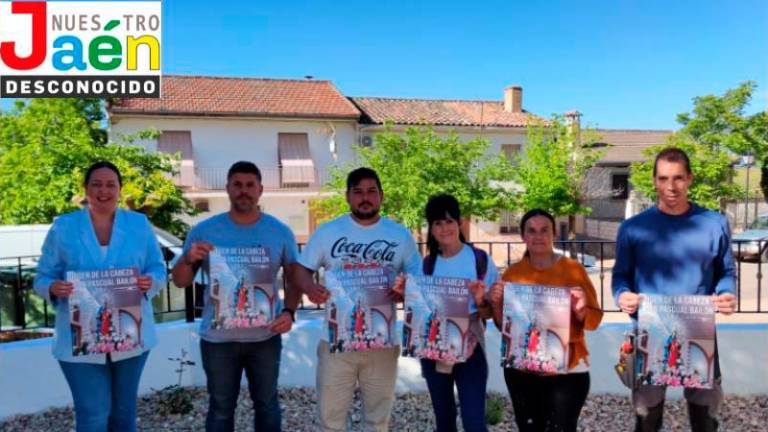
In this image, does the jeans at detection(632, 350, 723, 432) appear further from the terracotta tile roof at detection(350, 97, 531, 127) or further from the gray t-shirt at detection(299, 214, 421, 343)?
the terracotta tile roof at detection(350, 97, 531, 127)

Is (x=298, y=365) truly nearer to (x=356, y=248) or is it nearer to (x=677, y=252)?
(x=356, y=248)

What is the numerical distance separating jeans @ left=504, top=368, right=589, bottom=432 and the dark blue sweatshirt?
2.00 ft

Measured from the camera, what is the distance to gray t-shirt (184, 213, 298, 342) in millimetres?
3027

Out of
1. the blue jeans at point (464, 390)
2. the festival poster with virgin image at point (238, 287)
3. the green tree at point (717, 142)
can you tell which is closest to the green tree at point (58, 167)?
the festival poster with virgin image at point (238, 287)

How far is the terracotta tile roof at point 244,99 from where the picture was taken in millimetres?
21797

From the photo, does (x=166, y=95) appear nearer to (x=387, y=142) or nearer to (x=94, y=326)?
(x=387, y=142)

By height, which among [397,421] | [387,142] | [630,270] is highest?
[387,142]

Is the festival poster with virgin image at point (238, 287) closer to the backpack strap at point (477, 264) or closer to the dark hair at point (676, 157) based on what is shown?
the backpack strap at point (477, 264)

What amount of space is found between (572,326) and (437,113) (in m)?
23.3

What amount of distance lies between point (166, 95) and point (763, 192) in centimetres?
2597

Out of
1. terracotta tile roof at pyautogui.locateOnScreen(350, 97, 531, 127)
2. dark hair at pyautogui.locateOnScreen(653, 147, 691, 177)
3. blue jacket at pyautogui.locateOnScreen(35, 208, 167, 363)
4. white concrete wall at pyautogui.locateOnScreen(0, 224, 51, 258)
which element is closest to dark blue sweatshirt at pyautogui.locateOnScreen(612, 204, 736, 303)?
dark hair at pyautogui.locateOnScreen(653, 147, 691, 177)

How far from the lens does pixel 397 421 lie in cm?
448

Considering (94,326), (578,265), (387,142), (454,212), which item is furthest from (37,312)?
(387,142)

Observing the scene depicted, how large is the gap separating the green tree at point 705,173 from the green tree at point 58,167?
1662 centimetres
